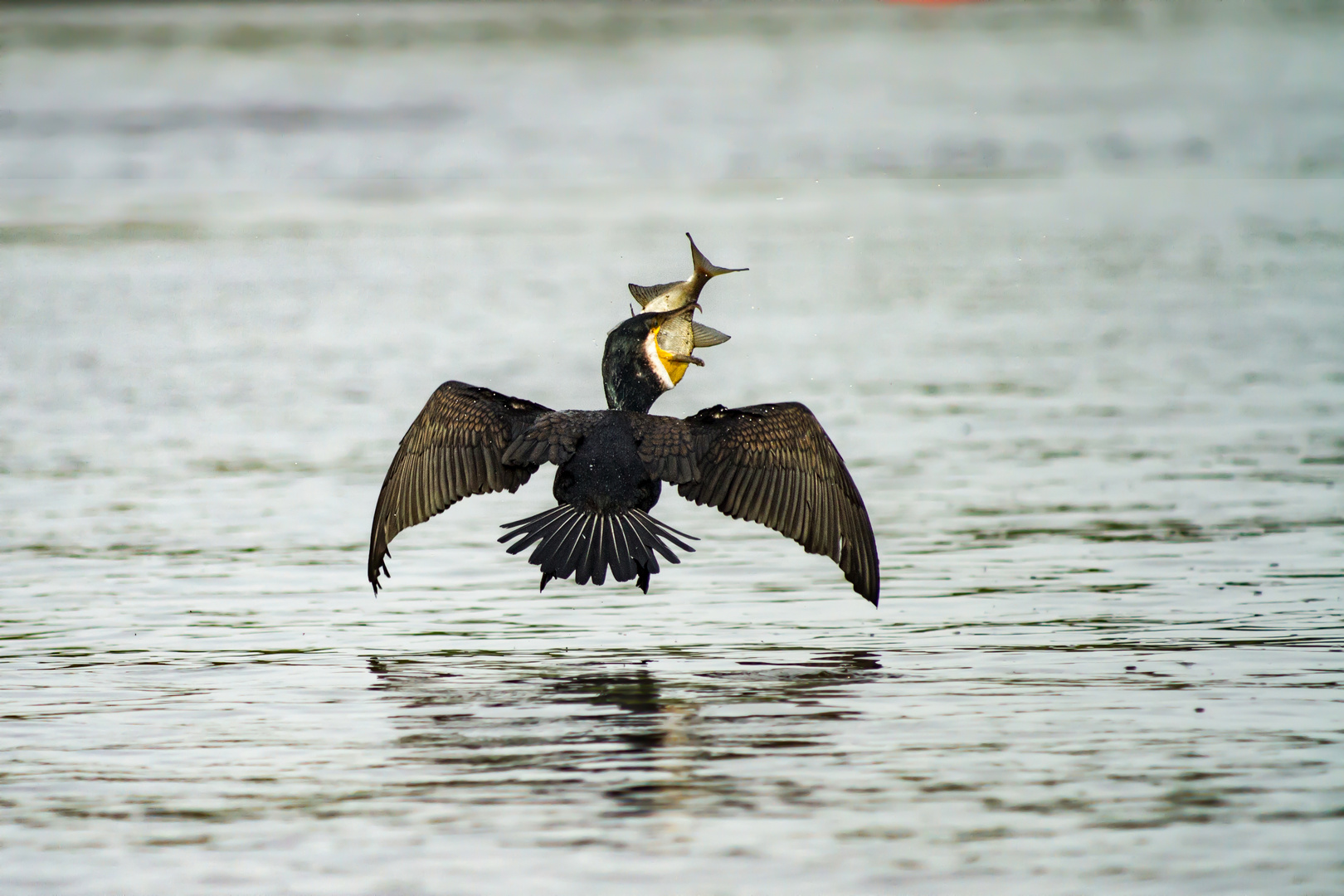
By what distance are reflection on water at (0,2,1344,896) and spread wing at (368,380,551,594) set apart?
37 cm

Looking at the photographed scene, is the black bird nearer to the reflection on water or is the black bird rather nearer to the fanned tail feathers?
the fanned tail feathers

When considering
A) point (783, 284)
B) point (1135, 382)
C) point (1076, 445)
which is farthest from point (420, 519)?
point (783, 284)

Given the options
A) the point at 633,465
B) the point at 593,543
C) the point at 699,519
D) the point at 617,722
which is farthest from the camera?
the point at 699,519

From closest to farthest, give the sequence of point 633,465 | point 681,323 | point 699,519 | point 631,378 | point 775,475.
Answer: point 633,465
point 775,475
point 631,378
point 681,323
point 699,519

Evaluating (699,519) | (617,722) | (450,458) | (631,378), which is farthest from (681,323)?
(617,722)

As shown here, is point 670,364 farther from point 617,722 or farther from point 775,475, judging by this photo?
Answer: point 617,722

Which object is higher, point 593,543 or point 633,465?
point 633,465

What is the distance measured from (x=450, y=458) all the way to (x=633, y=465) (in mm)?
794

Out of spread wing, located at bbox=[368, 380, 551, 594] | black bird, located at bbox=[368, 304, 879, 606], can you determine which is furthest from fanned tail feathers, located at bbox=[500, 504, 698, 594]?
spread wing, located at bbox=[368, 380, 551, 594]

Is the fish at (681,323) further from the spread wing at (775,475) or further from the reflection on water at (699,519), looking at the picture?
the reflection on water at (699,519)

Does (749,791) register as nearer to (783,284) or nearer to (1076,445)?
(1076,445)

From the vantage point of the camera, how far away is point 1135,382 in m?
13.0

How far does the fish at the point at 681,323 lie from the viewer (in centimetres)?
805

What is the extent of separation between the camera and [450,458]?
25.3 ft
